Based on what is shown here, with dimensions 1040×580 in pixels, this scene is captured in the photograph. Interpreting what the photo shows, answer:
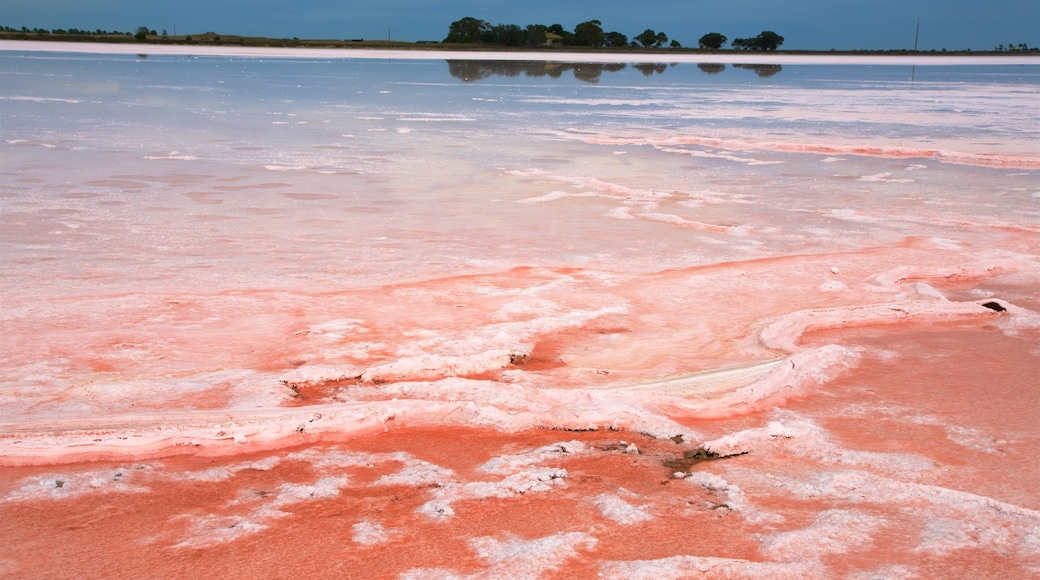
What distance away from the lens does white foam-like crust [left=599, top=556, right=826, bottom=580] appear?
210 cm

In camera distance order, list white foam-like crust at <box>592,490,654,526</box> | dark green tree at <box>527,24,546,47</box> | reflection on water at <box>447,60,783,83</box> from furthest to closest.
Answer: dark green tree at <box>527,24,546,47</box> → reflection on water at <box>447,60,783,83</box> → white foam-like crust at <box>592,490,654,526</box>

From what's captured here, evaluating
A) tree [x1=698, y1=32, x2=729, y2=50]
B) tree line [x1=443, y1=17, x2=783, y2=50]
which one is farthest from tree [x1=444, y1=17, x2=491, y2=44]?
tree [x1=698, y1=32, x2=729, y2=50]

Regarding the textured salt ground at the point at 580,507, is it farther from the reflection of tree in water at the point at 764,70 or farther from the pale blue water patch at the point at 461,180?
the reflection of tree in water at the point at 764,70

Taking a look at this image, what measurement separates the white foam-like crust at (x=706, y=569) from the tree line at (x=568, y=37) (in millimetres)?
79544

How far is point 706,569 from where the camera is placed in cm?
213

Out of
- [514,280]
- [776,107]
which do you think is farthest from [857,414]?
[776,107]

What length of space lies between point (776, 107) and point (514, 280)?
1561cm

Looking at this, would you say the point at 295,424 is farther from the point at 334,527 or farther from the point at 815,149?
the point at 815,149

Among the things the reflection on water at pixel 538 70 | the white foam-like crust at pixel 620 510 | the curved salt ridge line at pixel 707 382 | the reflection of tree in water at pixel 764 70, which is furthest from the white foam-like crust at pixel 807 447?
the reflection of tree in water at pixel 764 70

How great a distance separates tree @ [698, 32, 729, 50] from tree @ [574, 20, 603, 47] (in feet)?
34.8

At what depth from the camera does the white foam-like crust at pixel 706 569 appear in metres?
2.10

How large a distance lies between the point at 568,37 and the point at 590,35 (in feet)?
9.65

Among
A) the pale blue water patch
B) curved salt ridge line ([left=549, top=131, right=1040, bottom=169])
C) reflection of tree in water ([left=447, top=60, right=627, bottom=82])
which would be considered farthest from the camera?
reflection of tree in water ([left=447, top=60, right=627, bottom=82])

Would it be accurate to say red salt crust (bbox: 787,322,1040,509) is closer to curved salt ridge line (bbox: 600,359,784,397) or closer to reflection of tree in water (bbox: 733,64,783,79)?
curved salt ridge line (bbox: 600,359,784,397)
